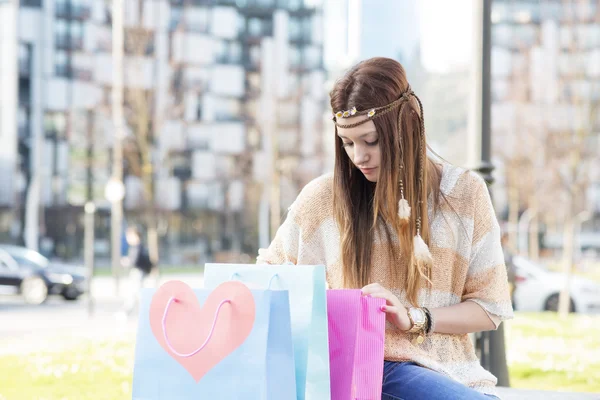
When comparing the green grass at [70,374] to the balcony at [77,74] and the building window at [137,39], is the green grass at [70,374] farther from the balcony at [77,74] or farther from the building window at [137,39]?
the balcony at [77,74]

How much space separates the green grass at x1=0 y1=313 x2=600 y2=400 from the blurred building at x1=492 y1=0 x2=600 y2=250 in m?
10.4

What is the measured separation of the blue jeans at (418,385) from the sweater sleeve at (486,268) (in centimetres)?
28

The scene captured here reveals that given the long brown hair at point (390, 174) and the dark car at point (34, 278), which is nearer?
the long brown hair at point (390, 174)

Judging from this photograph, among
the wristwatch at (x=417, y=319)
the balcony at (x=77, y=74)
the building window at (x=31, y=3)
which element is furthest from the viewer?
the balcony at (x=77, y=74)

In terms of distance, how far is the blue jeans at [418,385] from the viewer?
8.38 ft

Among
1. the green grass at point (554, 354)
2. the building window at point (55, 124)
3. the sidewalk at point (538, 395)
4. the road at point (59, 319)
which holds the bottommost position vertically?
the road at point (59, 319)

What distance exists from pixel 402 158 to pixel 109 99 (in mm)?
36179

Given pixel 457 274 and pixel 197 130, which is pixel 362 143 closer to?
pixel 457 274

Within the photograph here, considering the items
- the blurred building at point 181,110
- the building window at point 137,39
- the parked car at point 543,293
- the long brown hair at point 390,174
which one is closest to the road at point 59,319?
the parked car at point 543,293

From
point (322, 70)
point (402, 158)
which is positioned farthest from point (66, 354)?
point (322, 70)

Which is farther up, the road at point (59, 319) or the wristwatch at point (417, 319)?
the wristwatch at point (417, 319)

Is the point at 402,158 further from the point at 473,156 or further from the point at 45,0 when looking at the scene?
the point at 45,0

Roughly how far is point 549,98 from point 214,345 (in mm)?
32624

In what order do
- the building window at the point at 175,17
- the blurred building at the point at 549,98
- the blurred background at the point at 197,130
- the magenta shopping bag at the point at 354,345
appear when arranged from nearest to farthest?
the magenta shopping bag at the point at 354,345
the blurred building at the point at 549,98
the blurred background at the point at 197,130
the building window at the point at 175,17
